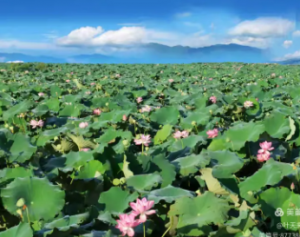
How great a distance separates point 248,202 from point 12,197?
1.01 metres

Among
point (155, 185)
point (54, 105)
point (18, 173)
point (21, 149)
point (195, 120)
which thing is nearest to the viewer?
point (155, 185)

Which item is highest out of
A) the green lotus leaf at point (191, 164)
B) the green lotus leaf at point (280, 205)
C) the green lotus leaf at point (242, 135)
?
the green lotus leaf at point (242, 135)

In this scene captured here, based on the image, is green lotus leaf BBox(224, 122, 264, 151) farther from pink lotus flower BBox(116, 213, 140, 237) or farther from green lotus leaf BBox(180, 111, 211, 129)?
pink lotus flower BBox(116, 213, 140, 237)

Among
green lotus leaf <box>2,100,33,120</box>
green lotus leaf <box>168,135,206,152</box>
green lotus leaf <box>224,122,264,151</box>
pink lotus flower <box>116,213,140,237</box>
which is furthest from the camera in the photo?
green lotus leaf <box>2,100,33,120</box>

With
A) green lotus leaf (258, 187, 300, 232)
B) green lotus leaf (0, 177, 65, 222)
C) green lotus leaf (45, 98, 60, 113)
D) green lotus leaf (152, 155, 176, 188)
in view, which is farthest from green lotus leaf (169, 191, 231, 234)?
green lotus leaf (45, 98, 60, 113)

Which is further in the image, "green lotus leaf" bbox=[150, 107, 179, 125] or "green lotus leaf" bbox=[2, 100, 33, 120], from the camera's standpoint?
"green lotus leaf" bbox=[2, 100, 33, 120]

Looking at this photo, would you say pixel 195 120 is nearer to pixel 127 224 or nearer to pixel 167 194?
pixel 167 194

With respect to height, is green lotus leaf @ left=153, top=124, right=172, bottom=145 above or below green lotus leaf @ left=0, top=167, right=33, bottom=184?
below

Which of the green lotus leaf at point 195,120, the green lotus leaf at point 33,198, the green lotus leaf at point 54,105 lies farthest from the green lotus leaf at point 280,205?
the green lotus leaf at point 54,105

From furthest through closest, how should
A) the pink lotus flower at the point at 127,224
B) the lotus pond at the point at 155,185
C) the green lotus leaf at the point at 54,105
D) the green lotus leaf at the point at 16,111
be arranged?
the green lotus leaf at the point at 54,105 < the green lotus leaf at the point at 16,111 < the lotus pond at the point at 155,185 < the pink lotus flower at the point at 127,224

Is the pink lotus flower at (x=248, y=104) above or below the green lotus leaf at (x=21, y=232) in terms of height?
above

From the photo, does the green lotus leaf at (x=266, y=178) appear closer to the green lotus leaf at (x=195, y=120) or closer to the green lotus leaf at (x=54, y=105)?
the green lotus leaf at (x=195, y=120)

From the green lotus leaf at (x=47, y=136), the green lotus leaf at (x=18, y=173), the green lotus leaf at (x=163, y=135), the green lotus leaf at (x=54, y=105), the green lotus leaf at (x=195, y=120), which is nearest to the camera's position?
the green lotus leaf at (x=18, y=173)

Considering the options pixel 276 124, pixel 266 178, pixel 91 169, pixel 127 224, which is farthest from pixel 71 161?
pixel 276 124
